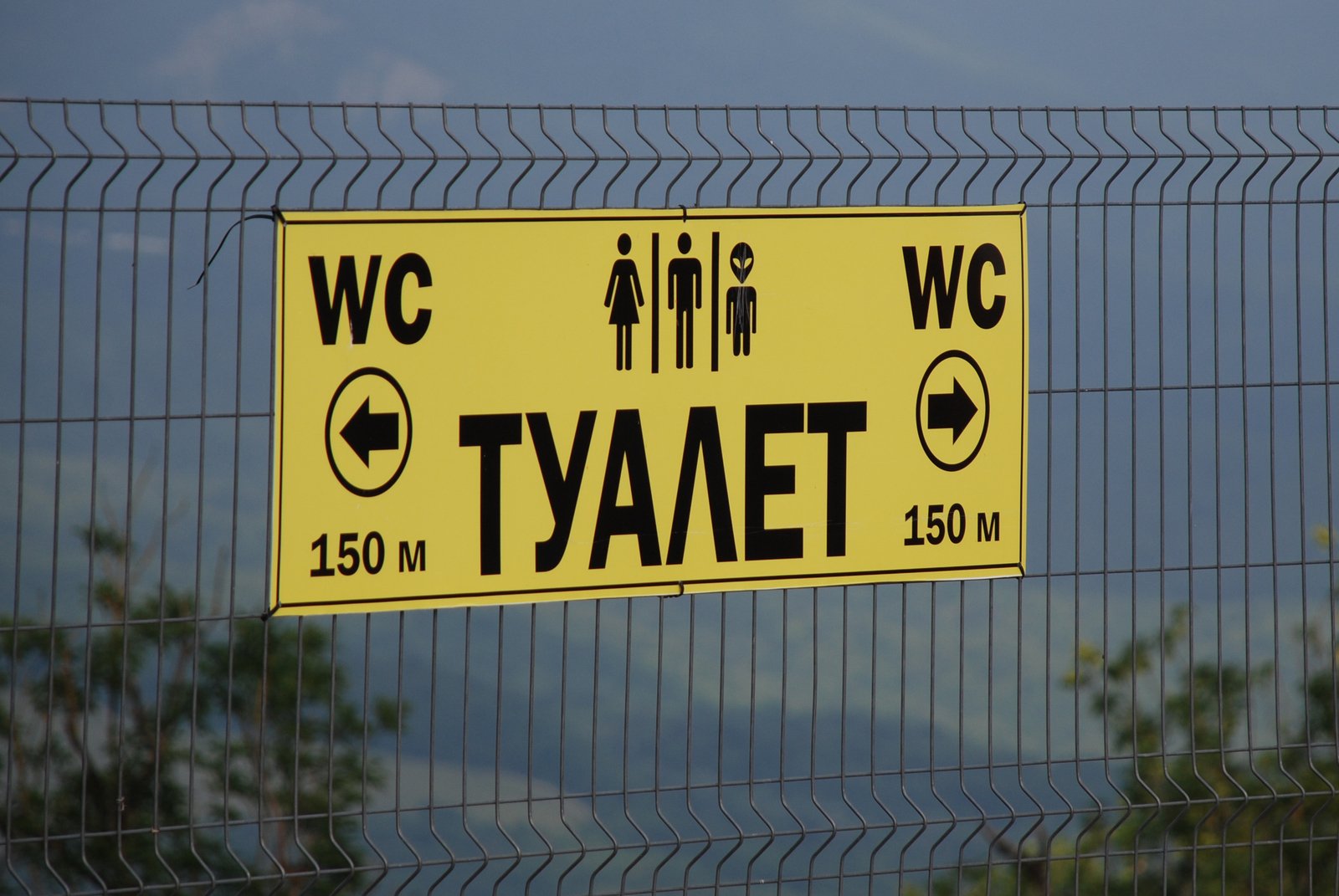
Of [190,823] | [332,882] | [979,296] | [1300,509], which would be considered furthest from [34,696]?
[1300,509]

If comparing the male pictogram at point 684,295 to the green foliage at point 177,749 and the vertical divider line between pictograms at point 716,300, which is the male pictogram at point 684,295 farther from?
the green foliage at point 177,749

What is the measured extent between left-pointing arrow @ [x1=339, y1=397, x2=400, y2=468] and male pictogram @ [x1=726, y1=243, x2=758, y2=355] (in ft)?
2.55

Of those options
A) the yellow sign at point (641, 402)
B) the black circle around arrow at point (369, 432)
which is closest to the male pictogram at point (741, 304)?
the yellow sign at point (641, 402)

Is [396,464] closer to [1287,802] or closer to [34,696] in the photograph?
[34,696]

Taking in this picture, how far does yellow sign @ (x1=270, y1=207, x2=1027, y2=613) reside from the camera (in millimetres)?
3105

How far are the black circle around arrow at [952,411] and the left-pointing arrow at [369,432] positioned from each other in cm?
120

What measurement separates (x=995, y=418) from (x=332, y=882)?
12.1 feet

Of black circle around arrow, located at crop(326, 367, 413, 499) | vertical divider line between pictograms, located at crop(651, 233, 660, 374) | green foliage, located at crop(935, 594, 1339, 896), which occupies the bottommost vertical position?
green foliage, located at crop(935, 594, 1339, 896)

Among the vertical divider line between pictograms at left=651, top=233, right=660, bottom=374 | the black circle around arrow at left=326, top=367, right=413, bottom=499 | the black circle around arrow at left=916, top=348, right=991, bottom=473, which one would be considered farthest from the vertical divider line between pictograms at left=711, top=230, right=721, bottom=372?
the black circle around arrow at left=326, top=367, right=413, bottom=499

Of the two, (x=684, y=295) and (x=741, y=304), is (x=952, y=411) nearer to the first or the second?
Result: (x=741, y=304)

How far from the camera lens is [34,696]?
4875 millimetres

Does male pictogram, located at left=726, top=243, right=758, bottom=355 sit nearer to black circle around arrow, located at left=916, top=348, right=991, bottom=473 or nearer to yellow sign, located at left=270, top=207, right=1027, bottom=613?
yellow sign, located at left=270, top=207, right=1027, bottom=613

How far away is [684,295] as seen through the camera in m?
3.29

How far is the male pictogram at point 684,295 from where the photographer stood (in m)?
3.28
